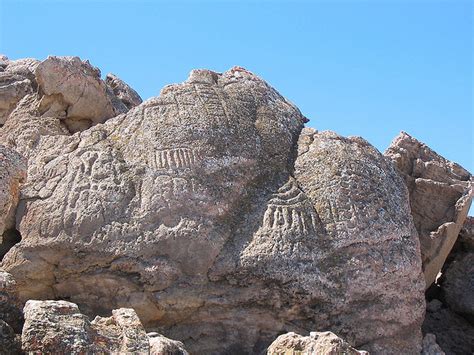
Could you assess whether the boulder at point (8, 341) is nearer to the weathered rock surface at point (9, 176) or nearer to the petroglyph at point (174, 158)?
the weathered rock surface at point (9, 176)

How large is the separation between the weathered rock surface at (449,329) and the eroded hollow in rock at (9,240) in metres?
5.61

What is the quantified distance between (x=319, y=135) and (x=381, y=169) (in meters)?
0.92

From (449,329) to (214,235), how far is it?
14.0 ft

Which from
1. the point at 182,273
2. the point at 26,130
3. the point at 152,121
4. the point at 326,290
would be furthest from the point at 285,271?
the point at 26,130

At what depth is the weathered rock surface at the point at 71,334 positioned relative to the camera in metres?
5.91

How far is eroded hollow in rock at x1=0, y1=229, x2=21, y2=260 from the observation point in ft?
31.9

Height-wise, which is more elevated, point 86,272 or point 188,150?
point 188,150

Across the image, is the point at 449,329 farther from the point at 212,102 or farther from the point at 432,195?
the point at 212,102

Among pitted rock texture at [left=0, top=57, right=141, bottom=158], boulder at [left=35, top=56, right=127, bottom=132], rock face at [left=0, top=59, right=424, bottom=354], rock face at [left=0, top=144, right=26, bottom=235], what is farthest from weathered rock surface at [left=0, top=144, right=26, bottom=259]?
boulder at [left=35, top=56, right=127, bottom=132]

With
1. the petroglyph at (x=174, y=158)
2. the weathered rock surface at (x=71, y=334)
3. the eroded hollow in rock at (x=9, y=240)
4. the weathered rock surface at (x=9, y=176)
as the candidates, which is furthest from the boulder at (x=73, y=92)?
the weathered rock surface at (x=71, y=334)

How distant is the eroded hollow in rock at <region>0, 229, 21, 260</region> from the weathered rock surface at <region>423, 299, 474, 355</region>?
5613 mm

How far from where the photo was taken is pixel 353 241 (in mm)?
9539

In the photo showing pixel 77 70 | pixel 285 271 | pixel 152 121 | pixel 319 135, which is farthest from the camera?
pixel 77 70

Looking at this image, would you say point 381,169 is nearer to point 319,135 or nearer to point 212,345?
point 319,135
